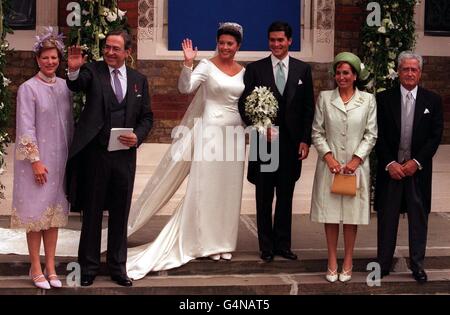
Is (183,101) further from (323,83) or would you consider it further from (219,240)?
(219,240)

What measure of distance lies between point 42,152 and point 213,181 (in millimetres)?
1576

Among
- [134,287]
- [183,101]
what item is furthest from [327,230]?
[183,101]

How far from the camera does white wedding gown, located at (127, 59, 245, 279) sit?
26.2 ft

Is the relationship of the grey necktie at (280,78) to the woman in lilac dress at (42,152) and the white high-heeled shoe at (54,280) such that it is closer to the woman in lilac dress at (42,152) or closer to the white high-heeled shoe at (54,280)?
the woman in lilac dress at (42,152)

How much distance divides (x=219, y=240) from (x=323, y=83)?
17.2 feet

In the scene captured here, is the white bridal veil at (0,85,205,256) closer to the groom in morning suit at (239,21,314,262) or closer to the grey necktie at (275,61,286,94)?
the groom in morning suit at (239,21,314,262)

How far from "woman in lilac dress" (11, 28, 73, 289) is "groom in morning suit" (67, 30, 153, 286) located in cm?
13

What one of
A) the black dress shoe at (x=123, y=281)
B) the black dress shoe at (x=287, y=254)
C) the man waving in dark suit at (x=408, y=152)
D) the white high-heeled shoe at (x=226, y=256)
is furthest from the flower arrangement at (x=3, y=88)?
the man waving in dark suit at (x=408, y=152)

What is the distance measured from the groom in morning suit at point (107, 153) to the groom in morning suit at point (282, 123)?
1073 millimetres

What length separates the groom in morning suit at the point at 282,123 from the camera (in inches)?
314


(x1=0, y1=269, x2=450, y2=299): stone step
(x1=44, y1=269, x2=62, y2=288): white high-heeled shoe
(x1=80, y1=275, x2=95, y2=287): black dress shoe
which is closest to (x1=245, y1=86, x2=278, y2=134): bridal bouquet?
(x1=0, y1=269, x2=450, y2=299): stone step

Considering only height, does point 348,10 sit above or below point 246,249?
above

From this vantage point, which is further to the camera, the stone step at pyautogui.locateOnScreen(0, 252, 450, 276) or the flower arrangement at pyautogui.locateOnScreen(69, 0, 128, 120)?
the flower arrangement at pyautogui.locateOnScreen(69, 0, 128, 120)
